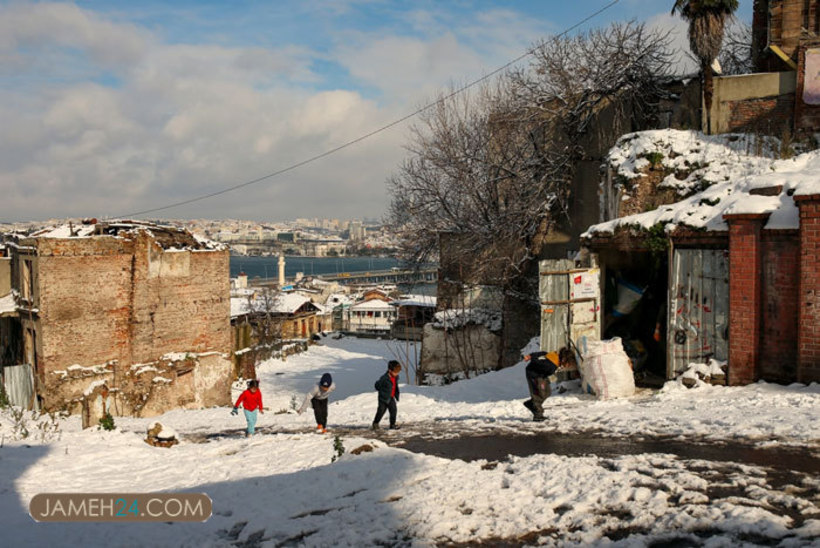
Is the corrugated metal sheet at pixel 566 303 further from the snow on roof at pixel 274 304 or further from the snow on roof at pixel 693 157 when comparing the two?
the snow on roof at pixel 274 304

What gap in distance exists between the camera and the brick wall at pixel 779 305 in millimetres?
10141

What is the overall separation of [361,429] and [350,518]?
5.83 meters

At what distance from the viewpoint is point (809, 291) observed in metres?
9.79

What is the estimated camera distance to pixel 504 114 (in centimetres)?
2489

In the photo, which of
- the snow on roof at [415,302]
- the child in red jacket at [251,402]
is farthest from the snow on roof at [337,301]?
the child in red jacket at [251,402]

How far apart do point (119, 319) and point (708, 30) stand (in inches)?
777

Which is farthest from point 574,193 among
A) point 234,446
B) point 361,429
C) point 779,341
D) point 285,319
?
point 285,319

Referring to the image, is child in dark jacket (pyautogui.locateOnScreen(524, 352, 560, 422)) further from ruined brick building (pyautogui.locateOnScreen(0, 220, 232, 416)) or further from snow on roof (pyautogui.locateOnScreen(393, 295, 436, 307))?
snow on roof (pyautogui.locateOnScreen(393, 295, 436, 307))

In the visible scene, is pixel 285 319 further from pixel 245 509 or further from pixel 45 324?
pixel 245 509

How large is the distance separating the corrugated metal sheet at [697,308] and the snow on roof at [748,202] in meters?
0.62

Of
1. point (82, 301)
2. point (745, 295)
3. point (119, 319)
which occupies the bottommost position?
point (119, 319)

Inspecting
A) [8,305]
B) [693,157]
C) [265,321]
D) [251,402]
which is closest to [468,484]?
Result: [251,402]

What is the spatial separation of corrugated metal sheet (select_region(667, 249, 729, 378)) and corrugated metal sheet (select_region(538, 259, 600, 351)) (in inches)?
68.0

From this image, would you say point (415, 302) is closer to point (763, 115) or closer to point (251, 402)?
point (763, 115)
